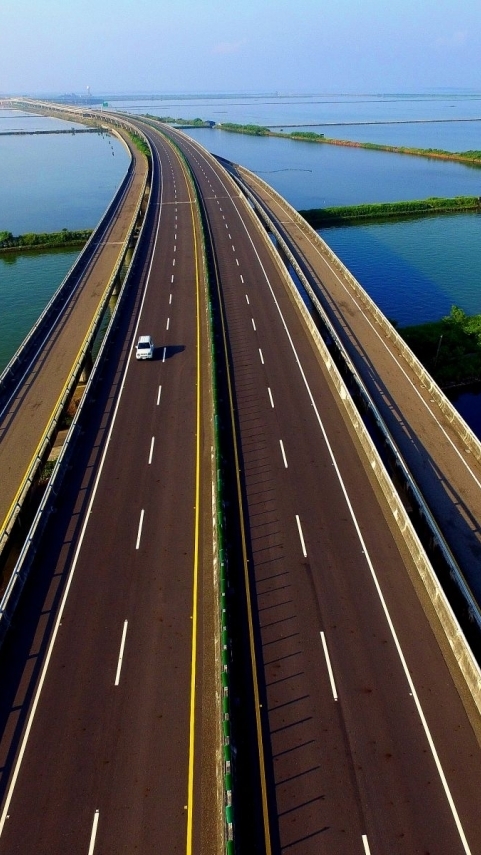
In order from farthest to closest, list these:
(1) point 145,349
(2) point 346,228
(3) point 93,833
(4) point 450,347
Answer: (2) point 346,228
(4) point 450,347
(1) point 145,349
(3) point 93,833

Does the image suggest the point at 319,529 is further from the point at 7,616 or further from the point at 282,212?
the point at 282,212

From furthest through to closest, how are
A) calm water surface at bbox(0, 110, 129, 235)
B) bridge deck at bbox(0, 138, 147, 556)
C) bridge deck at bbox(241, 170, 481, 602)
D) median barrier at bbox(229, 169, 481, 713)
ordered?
calm water surface at bbox(0, 110, 129, 235) < bridge deck at bbox(0, 138, 147, 556) < bridge deck at bbox(241, 170, 481, 602) < median barrier at bbox(229, 169, 481, 713)

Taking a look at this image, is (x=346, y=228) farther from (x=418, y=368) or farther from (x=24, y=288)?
(x=418, y=368)

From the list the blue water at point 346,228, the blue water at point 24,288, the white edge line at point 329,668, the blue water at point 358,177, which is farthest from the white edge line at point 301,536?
the blue water at point 358,177

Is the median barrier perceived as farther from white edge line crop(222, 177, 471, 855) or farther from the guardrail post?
the guardrail post

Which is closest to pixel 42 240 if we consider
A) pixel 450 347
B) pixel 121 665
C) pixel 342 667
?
pixel 450 347

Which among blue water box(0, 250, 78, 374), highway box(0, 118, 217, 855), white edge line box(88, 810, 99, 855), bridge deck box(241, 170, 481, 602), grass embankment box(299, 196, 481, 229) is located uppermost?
grass embankment box(299, 196, 481, 229)

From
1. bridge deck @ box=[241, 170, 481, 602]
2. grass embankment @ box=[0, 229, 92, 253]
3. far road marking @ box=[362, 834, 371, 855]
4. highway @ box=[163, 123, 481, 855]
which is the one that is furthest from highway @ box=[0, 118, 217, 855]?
grass embankment @ box=[0, 229, 92, 253]
